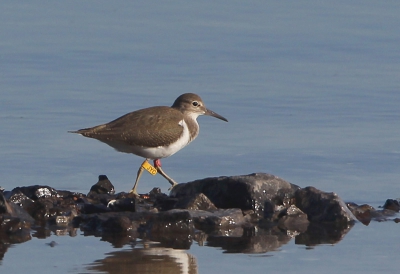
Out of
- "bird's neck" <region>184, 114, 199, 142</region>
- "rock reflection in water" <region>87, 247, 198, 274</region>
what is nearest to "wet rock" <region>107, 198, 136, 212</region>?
"rock reflection in water" <region>87, 247, 198, 274</region>

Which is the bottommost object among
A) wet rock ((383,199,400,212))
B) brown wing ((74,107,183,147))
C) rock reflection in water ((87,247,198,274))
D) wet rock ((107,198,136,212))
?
rock reflection in water ((87,247,198,274))

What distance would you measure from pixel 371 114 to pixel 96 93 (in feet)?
14.0

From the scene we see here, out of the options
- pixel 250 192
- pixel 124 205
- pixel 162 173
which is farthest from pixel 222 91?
pixel 124 205

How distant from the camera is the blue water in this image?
11719 mm

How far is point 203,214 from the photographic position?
9312 mm

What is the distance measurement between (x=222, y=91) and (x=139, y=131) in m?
4.42

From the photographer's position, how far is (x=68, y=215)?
926 cm

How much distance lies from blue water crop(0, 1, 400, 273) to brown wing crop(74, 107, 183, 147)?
0.65 metres

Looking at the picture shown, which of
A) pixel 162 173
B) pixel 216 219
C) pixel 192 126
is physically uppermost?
pixel 192 126

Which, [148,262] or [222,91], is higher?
[222,91]

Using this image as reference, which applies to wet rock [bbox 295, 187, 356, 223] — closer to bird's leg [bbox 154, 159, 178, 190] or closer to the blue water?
the blue water

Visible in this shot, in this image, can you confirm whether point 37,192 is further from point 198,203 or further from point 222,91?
point 222,91

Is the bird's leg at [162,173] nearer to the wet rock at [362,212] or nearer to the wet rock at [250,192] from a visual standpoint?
the wet rock at [250,192]

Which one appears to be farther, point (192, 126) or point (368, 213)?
point (192, 126)
